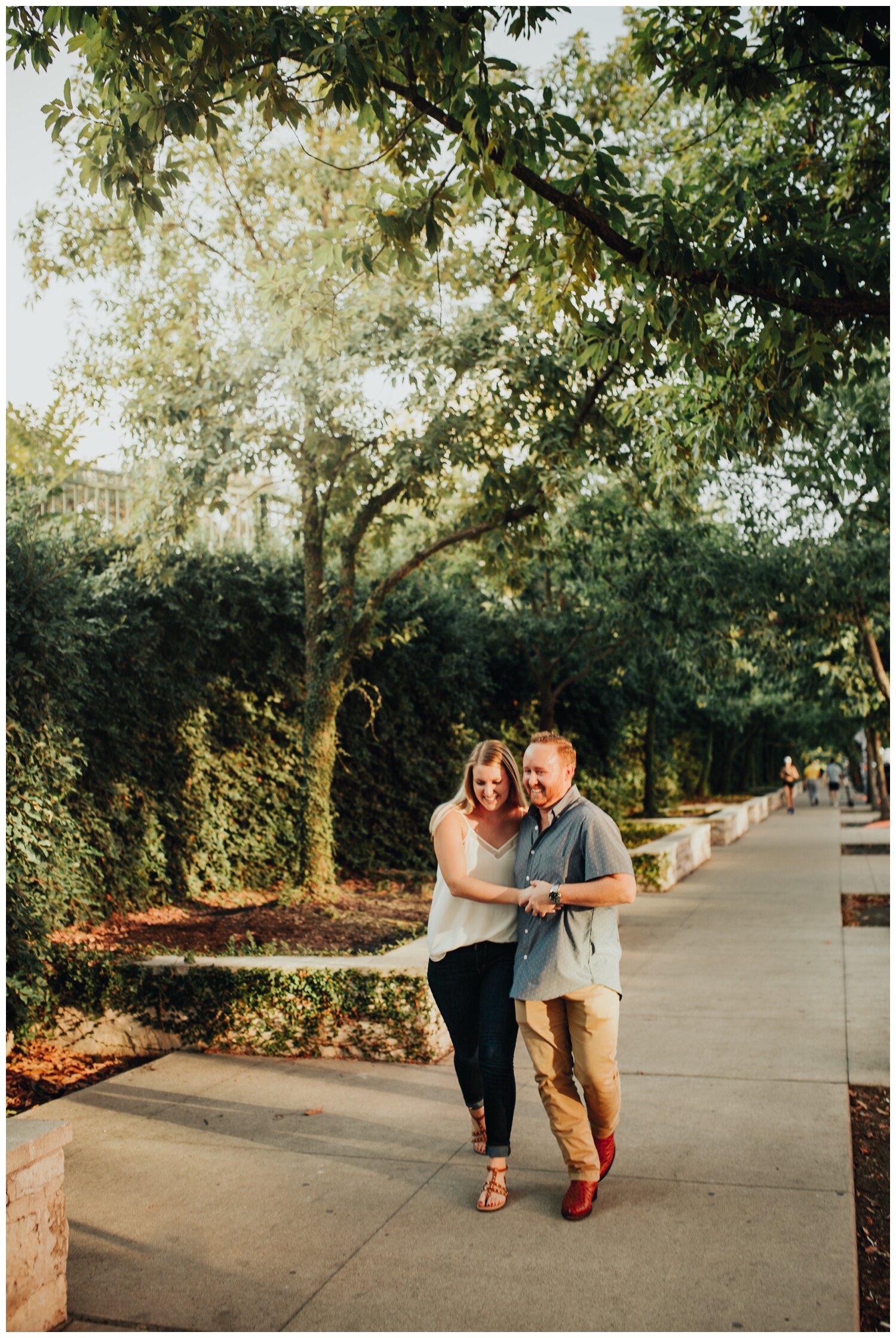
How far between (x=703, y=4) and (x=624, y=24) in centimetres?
334

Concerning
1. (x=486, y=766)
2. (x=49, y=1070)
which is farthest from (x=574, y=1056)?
(x=49, y=1070)

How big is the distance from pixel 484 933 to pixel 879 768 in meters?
25.5

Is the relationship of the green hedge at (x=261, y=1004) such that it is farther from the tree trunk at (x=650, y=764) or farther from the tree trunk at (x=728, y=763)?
the tree trunk at (x=728, y=763)

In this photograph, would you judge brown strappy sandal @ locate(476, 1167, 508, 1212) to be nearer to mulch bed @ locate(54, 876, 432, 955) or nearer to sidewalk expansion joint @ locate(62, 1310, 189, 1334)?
sidewalk expansion joint @ locate(62, 1310, 189, 1334)

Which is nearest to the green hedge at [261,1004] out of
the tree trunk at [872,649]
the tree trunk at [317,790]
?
the tree trunk at [317,790]

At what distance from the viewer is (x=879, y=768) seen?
27469 mm

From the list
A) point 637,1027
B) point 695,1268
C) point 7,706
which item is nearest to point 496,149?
point 695,1268

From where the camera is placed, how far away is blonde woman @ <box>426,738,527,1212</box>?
14.1 ft

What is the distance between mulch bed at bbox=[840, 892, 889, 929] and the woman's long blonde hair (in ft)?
25.3

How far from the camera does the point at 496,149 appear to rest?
4438mm

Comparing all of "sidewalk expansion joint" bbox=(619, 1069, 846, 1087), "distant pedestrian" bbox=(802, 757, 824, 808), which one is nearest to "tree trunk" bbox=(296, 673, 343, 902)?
"sidewalk expansion joint" bbox=(619, 1069, 846, 1087)

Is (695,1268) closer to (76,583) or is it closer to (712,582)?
(76,583)

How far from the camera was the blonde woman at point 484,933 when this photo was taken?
14.1 feet

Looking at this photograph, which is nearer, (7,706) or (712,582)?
(7,706)
